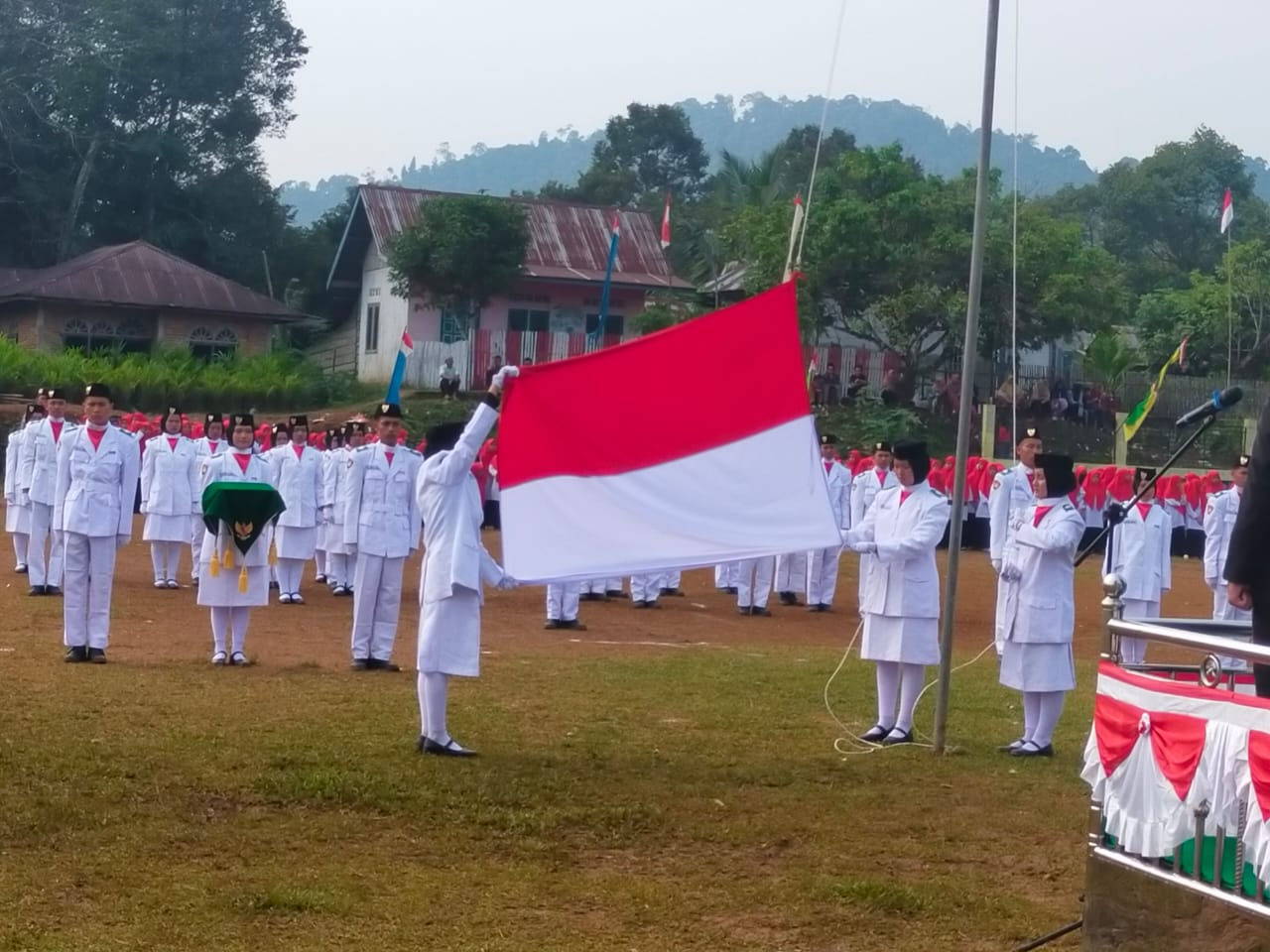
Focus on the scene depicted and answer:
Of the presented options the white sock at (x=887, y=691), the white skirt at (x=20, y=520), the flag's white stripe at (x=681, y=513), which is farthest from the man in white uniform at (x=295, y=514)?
the flag's white stripe at (x=681, y=513)

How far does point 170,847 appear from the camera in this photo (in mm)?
7016

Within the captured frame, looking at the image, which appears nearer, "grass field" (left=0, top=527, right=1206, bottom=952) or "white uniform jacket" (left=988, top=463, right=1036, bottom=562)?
"grass field" (left=0, top=527, right=1206, bottom=952)

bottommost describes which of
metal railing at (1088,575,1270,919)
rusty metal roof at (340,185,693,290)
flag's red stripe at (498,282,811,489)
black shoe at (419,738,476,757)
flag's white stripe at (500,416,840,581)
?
black shoe at (419,738,476,757)

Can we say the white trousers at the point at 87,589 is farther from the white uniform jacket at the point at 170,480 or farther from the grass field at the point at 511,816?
the white uniform jacket at the point at 170,480

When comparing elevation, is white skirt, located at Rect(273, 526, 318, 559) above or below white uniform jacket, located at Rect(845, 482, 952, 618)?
below

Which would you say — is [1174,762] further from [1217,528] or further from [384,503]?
[1217,528]

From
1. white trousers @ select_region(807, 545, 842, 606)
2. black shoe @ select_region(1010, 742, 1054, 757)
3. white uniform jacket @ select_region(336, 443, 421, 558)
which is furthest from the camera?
white trousers @ select_region(807, 545, 842, 606)

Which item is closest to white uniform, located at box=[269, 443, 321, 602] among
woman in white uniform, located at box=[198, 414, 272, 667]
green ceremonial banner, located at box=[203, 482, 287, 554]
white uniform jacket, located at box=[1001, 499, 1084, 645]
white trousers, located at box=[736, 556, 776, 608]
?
white trousers, located at box=[736, 556, 776, 608]

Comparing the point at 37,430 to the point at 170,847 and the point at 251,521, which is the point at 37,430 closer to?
the point at 251,521

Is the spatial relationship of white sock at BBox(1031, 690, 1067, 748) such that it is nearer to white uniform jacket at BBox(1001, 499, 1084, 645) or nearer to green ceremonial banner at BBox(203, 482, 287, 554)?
white uniform jacket at BBox(1001, 499, 1084, 645)

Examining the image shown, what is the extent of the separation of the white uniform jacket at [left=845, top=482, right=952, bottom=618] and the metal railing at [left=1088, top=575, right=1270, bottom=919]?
420cm

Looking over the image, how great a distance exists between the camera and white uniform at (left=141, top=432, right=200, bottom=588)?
1858 centimetres

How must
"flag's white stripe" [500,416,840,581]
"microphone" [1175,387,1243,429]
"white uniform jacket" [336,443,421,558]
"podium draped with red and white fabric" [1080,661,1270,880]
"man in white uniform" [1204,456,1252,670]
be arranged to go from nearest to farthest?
"podium draped with red and white fabric" [1080,661,1270,880]
"microphone" [1175,387,1243,429]
"flag's white stripe" [500,416,840,581]
"white uniform jacket" [336,443,421,558]
"man in white uniform" [1204,456,1252,670]

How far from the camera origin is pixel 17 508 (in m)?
19.1
